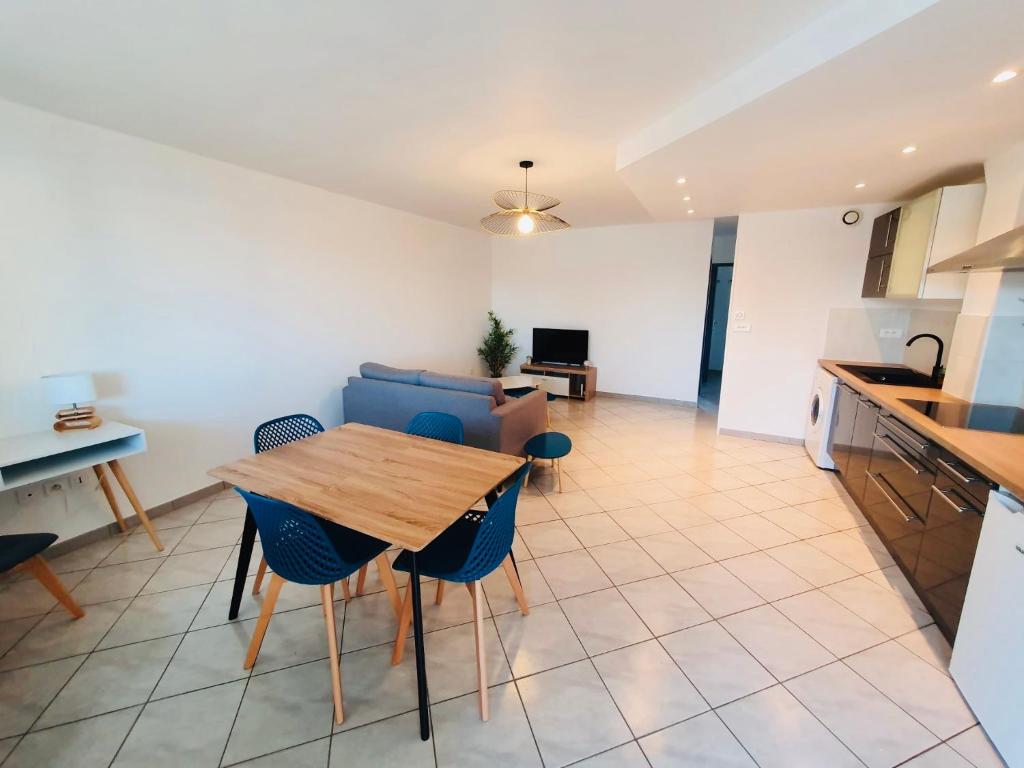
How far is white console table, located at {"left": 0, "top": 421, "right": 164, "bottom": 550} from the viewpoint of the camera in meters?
1.94

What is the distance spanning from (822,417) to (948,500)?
2031 millimetres

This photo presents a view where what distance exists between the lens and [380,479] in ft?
5.80

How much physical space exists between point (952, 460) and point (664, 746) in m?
1.71

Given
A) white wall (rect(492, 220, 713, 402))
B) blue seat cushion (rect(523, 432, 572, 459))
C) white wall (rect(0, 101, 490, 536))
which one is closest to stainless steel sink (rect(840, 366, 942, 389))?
white wall (rect(492, 220, 713, 402))

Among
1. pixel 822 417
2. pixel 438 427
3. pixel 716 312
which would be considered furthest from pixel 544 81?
pixel 716 312

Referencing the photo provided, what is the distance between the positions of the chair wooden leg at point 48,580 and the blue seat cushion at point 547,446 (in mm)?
2589

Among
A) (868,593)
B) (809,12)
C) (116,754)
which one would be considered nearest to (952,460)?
(868,593)

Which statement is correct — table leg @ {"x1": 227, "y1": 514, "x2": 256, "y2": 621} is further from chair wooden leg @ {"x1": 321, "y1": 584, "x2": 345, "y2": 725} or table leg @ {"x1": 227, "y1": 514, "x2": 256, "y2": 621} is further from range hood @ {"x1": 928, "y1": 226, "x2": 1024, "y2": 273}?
range hood @ {"x1": 928, "y1": 226, "x2": 1024, "y2": 273}

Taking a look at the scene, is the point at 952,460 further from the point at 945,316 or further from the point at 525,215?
the point at 525,215

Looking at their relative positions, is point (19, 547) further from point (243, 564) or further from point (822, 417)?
point (822, 417)

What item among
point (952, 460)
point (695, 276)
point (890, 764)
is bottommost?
point (890, 764)

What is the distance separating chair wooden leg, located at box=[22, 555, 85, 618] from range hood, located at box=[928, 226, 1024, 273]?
166 inches

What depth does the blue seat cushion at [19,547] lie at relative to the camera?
1.64m

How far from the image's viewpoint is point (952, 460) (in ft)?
5.78
